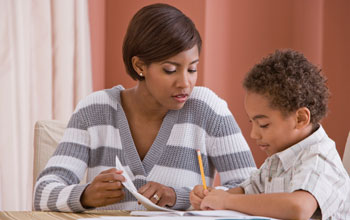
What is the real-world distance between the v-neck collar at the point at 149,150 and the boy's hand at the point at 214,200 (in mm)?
487

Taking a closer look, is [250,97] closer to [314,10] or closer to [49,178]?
[49,178]

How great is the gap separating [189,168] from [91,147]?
32 cm

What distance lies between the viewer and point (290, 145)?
4.18ft

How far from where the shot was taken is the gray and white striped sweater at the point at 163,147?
170 centimetres

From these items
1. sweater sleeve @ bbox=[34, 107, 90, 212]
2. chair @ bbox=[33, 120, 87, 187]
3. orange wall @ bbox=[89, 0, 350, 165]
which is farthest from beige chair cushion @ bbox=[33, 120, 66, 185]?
orange wall @ bbox=[89, 0, 350, 165]

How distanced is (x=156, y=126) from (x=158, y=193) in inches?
16.8

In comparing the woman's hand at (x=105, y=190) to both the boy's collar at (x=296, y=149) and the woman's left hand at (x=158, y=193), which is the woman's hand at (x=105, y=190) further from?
the boy's collar at (x=296, y=149)

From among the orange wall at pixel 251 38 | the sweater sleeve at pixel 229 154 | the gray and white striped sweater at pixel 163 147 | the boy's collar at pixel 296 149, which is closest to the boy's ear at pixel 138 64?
the gray and white striped sweater at pixel 163 147

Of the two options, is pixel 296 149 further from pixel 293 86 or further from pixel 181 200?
pixel 181 200

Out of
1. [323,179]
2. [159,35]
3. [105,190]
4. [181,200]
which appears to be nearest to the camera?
[323,179]

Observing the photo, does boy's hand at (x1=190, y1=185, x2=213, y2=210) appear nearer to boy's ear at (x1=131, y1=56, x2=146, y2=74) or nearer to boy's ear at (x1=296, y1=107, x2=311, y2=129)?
boy's ear at (x1=296, y1=107, x2=311, y2=129)

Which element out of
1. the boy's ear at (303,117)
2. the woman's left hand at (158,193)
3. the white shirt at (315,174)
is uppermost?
the boy's ear at (303,117)

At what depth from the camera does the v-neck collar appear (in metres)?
1.70

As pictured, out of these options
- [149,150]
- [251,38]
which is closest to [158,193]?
[149,150]
